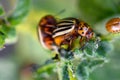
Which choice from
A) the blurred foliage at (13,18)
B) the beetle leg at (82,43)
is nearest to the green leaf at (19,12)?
the blurred foliage at (13,18)

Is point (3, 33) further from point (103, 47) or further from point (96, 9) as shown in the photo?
point (96, 9)

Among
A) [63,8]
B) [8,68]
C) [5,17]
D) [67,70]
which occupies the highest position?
[63,8]

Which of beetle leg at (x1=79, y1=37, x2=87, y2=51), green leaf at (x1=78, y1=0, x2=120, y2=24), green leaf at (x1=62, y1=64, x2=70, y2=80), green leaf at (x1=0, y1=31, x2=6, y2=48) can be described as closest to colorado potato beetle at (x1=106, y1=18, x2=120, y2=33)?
beetle leg at (x1=79, y1=37, x2=87, y2=51)

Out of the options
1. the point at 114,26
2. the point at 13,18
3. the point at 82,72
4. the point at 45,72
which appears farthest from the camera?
the point at 13,18

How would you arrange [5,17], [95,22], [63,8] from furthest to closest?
[63,8]
[95,22]
[5,17]

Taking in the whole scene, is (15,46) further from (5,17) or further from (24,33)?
(5,17)

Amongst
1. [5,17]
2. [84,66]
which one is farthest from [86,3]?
[84,66]

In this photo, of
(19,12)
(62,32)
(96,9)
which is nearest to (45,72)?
(62,32)
